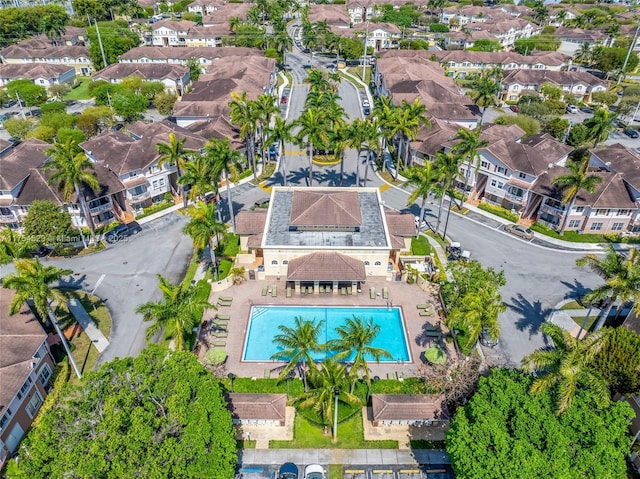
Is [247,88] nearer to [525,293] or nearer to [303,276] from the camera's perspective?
[303,276]

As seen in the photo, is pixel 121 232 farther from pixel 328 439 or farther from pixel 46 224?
pixel 328 439

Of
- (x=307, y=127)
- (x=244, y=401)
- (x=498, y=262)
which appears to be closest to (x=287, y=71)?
(x=307, y=127)

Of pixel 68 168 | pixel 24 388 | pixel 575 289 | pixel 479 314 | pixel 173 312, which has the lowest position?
pixel 575 289

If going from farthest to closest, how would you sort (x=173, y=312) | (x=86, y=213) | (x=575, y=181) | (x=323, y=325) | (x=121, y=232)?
(x=121, y=232) → (x=86, y=213) → (x=575, y=181) → (x=323, y=325) → (x=173, y=312)

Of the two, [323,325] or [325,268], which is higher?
[325,268]

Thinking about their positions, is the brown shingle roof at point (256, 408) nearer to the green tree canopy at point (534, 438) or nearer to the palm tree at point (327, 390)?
the palm tree at point (327, 390)

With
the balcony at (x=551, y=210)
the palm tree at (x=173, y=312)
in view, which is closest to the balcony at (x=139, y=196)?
the palm tree at (x=173, y=312)

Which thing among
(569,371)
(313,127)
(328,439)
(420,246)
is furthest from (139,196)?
(569,371)
